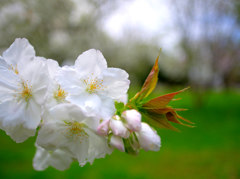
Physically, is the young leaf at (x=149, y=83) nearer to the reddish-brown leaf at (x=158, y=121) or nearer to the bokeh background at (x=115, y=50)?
the reddish-brown leaf at (x=158, y=121)

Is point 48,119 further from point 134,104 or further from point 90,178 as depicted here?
point 90,178

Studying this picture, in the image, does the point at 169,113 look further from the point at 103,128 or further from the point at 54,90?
the point at 54,90

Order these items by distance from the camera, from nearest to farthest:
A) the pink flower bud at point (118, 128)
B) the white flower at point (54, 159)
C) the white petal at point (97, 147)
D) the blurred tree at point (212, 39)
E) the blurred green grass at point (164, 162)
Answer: the pink flower bud at point (118, 128), the white petal at point (97, 147), the white flower at point (54, 159), the blurred green grass at point (164, 162), the blurred tree at point (212, 39)

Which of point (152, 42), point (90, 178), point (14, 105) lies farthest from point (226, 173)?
point (152, 42)

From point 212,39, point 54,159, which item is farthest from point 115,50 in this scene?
point 54,159

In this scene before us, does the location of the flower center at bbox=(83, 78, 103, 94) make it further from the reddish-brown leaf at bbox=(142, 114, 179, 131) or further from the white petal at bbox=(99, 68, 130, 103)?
the reddish-brown leaf at bbox=(142, 114, 179, 131)

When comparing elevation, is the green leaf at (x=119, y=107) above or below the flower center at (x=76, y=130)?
above

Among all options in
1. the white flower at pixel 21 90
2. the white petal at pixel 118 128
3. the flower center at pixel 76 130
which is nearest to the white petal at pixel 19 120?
the white flower at pixel 21 90
